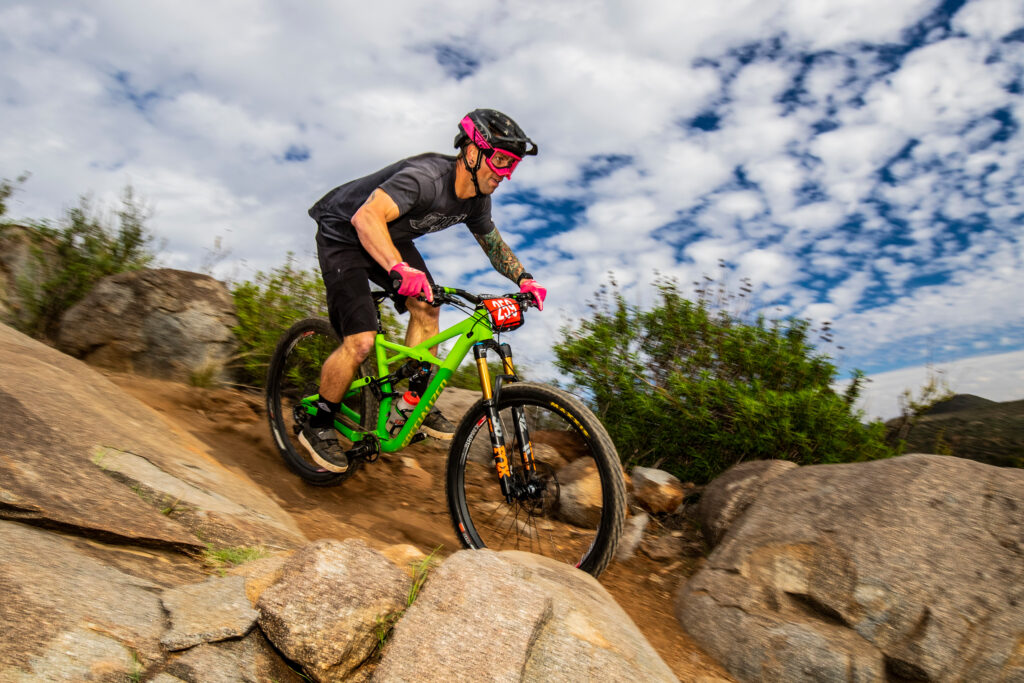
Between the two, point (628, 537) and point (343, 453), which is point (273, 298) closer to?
point (343, 453)

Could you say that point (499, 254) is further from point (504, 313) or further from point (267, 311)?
→ point (267, 311)

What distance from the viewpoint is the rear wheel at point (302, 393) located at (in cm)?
469

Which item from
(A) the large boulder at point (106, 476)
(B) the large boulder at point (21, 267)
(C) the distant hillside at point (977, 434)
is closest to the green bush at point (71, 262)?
(B) the large boulder at point (21, 267)

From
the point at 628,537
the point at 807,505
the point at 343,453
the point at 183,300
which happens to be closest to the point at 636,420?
the point at 628,537

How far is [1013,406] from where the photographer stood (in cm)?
643

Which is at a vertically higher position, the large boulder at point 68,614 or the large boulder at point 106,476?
the large boulder at point 106,476

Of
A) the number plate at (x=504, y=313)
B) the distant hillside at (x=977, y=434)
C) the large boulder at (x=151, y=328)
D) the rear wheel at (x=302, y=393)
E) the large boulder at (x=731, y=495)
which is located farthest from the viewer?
the large boulder at (x=151, y=328)

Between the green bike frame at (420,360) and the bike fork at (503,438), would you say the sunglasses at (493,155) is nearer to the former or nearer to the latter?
the green bike frame at (420,360)

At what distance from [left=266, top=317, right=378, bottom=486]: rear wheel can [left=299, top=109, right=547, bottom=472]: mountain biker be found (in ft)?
0.65

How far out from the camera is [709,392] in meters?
5.70

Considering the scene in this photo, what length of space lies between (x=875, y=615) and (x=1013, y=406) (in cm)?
473

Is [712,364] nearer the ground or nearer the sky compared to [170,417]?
nearer the sky

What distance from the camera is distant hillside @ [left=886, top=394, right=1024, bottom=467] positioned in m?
5.70

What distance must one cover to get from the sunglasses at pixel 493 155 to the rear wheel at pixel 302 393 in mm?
1732
